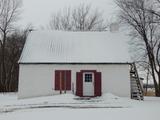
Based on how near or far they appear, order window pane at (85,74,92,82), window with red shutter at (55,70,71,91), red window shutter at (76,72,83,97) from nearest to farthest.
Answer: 1. window with red shutter at (55,70,71,91)
2. red window shutter at (76,72,83,97)
3. window pane at (85,74,92,82)

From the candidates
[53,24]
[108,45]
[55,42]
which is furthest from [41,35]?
[53,24]

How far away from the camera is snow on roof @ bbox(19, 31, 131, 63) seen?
843 inches

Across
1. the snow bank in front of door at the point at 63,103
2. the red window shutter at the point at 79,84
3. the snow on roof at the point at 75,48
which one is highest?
the snow on roof at the point at 75,48

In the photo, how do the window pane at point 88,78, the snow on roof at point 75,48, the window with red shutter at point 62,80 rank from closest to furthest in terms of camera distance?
1. the window with red shutter at point 62,80
2. the snow on roof at point 75,48
3. the window pane at point 88,78

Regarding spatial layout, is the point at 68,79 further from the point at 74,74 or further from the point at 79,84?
the point at 79,84

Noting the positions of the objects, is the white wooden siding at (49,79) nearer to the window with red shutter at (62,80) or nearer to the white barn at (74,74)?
the white barn at (74,74)

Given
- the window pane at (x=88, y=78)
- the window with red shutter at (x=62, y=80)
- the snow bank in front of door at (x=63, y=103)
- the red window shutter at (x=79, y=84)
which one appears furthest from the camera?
the window pane at (x=88, y=78)

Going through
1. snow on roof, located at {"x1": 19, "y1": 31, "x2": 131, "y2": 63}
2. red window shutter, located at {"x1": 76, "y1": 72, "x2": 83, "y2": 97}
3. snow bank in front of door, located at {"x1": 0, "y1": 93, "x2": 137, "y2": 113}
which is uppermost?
snow on roof, located at {"x1": 19, "y1": 31, "x2": 131, "y2": 63}

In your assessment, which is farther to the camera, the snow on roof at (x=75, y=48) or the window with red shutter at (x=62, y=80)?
the snow on roof at (x=75, y=48)

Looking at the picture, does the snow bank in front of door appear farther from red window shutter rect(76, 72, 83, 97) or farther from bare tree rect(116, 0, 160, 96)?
bare tree rect(116, 0, 160, 96)

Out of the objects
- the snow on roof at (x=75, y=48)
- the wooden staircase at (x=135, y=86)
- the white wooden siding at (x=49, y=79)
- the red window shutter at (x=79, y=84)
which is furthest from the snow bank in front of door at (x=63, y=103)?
the snow on roof at (x=75, y=48)

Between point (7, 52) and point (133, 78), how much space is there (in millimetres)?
23023

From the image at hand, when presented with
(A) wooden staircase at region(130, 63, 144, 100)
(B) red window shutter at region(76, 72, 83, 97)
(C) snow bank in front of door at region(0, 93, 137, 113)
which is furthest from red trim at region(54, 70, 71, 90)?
(A) wooden staircase at region(130, 63, 144, 100)

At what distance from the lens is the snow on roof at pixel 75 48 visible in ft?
70.3
